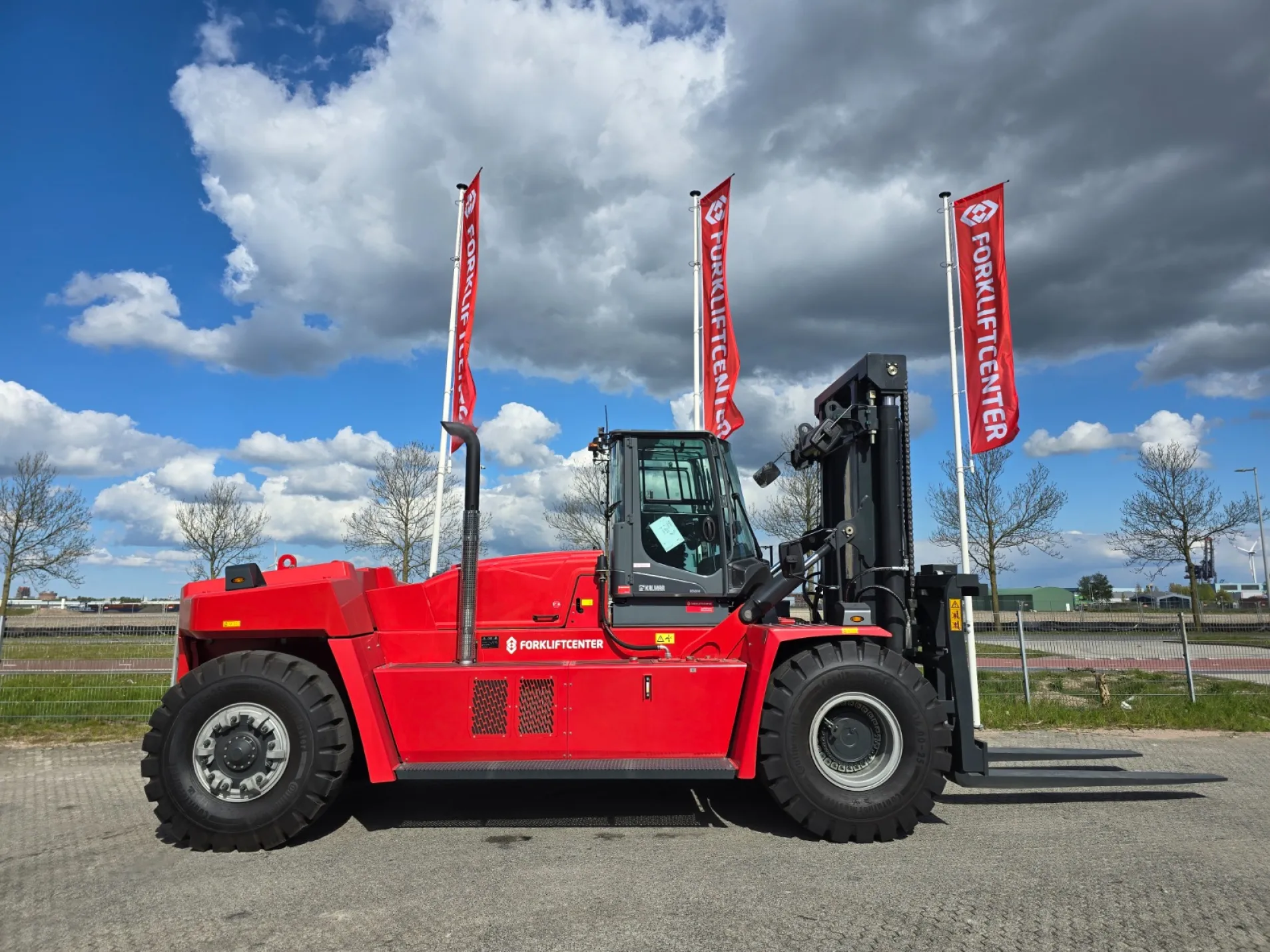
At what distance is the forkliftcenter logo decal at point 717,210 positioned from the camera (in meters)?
14.8

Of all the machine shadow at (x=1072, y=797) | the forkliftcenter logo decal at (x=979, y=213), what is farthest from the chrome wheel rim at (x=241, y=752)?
the forkliftcenter logo decal at (x=979, y=213)

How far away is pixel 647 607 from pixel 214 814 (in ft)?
11.0

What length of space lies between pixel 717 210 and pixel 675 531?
980 cm

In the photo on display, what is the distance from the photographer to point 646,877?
4.97 meters

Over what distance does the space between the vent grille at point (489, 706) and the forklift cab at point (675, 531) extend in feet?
3.65

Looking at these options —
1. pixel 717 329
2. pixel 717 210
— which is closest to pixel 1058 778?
pixel 717 329

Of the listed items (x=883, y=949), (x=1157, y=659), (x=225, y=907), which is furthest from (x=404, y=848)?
(x=1157, y=659)

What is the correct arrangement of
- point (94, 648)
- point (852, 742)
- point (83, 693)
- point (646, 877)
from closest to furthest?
point (646, 877) < point (852, 742) < point (94, 648) < point (83, 693)

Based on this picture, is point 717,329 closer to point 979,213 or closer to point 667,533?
point 979,213

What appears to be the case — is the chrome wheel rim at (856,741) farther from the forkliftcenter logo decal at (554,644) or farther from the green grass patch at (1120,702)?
the green grass patch at (1120,702)

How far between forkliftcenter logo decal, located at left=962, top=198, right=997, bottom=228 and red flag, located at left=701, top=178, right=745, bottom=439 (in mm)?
4292

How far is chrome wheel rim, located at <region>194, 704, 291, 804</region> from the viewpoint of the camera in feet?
18.8

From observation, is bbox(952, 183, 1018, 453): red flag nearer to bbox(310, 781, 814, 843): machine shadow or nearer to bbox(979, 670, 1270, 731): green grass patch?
bbox(979, 670, 1270, 731): green grass patch

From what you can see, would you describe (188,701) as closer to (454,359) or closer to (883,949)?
(883,949)
